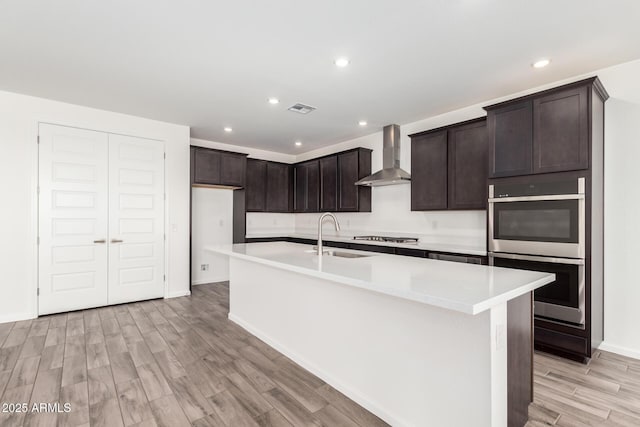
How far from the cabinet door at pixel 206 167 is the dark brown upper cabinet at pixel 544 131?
4130mm

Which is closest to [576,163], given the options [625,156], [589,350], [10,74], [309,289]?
[625,156]

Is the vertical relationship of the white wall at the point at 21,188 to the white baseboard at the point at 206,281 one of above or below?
above

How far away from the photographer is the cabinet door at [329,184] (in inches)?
223

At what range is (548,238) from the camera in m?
2.86

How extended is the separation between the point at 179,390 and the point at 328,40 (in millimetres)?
2844

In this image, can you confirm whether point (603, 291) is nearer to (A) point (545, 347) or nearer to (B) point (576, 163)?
(A) point (545, 347)

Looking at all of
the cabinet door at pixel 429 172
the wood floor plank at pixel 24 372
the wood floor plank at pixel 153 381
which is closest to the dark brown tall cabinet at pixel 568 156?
the cabinet door at pixel 429 172

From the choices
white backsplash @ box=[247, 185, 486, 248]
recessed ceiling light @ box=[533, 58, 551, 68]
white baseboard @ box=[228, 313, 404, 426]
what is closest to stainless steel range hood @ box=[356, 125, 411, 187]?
white backsplash @ box=[247, 185, 486, 248]

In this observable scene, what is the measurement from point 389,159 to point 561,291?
276cm

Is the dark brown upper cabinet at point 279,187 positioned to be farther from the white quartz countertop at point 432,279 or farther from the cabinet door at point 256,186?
the white quartz countertop at point 432,279

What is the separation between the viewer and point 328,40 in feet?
8.13

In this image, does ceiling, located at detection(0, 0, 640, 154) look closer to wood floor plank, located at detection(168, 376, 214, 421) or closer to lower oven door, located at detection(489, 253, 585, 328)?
lower oven door, located at detection(489, 253, 585, 328)

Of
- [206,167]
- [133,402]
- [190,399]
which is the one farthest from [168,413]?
[206,167]

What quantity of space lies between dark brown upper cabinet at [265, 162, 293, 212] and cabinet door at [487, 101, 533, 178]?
4156 mm
